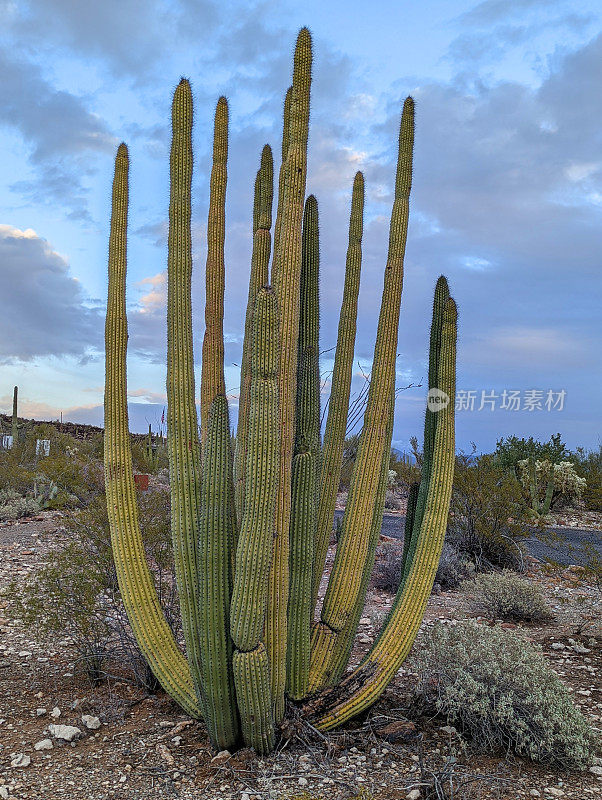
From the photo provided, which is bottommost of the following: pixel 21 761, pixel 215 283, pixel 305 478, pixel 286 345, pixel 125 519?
pixel 21 761

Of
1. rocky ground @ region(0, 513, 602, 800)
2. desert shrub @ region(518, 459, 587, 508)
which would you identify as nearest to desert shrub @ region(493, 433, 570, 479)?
desert shrub @ region(518, 459, 587, 508)

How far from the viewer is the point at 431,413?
5.08 metres

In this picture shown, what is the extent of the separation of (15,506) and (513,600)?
933cm

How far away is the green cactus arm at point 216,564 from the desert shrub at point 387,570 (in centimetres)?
454

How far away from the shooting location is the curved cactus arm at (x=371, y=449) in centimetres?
449

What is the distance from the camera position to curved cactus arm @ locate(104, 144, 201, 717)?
452 centimetres

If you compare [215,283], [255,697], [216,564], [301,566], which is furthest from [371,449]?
[255,697]

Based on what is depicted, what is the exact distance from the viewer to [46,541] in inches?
423

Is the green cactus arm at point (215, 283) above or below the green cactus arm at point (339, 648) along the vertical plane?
above

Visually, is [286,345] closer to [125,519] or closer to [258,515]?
[258,515]

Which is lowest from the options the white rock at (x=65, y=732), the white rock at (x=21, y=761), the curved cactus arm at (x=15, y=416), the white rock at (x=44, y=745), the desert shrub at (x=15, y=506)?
the white rock at (x=21, y=761)

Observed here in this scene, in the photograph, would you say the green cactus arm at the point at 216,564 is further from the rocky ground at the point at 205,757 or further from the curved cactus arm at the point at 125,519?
the curved cactus arm at the point at 125,519

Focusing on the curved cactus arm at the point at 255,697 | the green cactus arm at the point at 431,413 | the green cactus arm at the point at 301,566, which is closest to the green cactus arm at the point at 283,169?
the green cactus arm at the point at 301,566

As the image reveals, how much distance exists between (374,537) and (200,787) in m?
1.81
